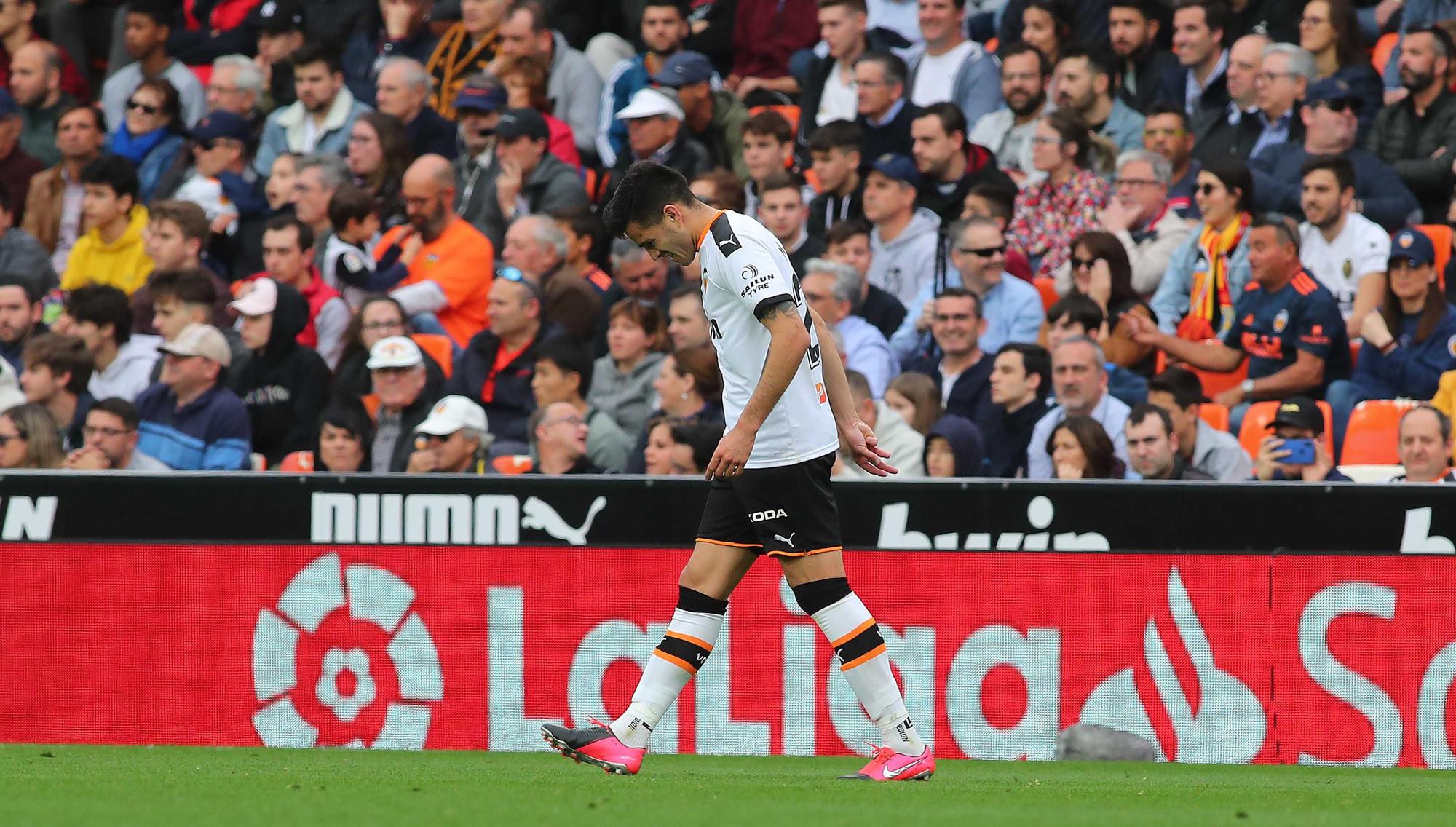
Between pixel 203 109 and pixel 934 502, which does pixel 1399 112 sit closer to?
pixel 934 502

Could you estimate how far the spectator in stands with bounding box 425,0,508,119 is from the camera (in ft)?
50.0

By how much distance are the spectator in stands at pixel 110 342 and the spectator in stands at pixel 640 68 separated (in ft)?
11.6

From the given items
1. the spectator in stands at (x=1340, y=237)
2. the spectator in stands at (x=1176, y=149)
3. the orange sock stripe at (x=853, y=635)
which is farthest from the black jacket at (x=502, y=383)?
the orange sock stripe at (x=853, y=635)

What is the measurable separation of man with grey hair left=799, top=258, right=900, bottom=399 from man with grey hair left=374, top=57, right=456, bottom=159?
4.29 m

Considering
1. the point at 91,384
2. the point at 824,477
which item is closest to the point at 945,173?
the point at 91,384

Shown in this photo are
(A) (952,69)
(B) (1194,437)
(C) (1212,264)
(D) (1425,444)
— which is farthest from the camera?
(A) (952,69)

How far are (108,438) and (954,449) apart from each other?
4.37 meters

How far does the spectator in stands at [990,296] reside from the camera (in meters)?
11.4

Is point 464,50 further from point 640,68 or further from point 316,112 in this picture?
point 640,68

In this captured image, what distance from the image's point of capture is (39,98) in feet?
53.4

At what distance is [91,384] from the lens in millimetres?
12211

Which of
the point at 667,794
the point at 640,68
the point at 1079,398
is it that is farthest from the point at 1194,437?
the point at 640,68

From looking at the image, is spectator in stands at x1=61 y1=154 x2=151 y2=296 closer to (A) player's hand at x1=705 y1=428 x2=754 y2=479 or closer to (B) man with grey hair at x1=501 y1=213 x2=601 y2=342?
(B) man with grey hair at x1=501 y1=213 x2=601 y2=342

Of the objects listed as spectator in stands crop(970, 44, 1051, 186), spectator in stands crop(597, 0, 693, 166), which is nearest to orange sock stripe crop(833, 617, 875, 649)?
spectator in stands crop(970, 44, 1051, 186)
